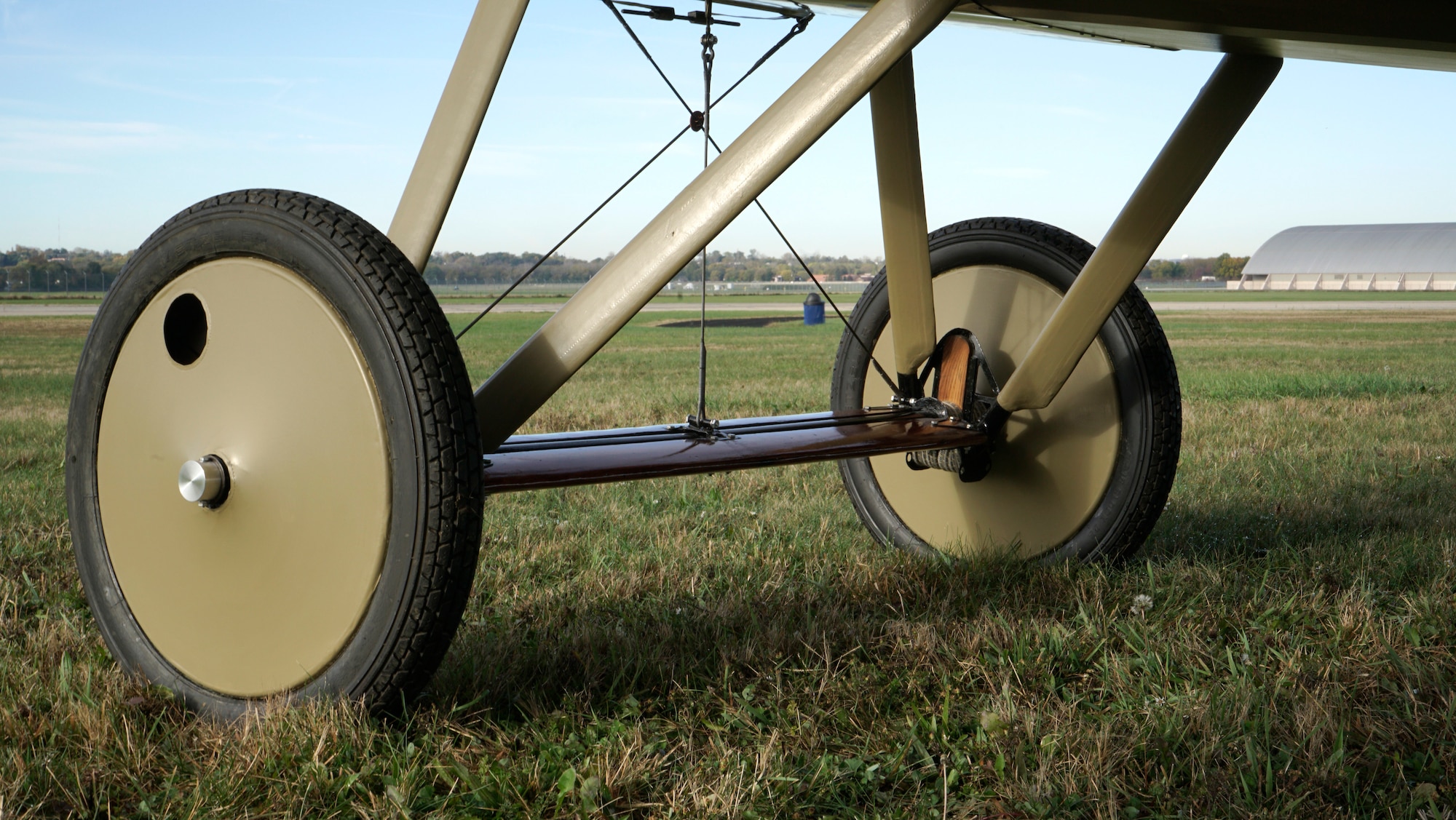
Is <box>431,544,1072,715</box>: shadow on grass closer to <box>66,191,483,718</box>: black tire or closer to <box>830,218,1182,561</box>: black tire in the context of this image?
<box>830,218,1182,561</box>: black tire

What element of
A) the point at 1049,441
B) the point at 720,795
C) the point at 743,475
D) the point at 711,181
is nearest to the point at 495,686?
the point at 720,795

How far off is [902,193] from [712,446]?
1.05 metres

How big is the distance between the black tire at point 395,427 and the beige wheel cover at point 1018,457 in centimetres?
201

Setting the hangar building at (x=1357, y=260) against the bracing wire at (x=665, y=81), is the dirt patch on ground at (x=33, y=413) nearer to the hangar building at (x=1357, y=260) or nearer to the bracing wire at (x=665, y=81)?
the bracing wire at (x=665, y=81)

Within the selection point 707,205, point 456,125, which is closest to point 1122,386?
point 707,205

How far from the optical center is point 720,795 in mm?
1815

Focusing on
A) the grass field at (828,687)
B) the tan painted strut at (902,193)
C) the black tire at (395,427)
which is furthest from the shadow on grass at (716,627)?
the tan painted strut at (902,193)

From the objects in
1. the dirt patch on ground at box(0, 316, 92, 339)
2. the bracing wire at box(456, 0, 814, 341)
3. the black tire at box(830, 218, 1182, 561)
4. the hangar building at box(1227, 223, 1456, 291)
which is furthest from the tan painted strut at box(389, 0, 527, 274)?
the hangar building at box(1227, 223, 1456, 291)

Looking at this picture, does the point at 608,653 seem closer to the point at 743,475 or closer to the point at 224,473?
the point at 224,473

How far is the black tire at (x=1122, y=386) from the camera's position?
3178 mm

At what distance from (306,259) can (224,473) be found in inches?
19.0

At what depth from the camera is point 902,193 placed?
3104 mm

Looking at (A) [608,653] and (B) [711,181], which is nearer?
(B) [711,181]

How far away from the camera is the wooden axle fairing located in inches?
88.0
